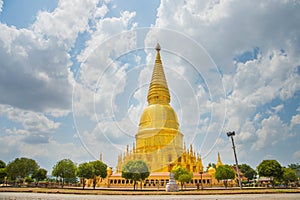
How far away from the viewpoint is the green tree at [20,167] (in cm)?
4850

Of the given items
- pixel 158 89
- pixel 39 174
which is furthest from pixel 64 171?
pixel 158 89

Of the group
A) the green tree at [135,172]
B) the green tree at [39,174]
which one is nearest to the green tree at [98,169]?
the green tree at [135,172]

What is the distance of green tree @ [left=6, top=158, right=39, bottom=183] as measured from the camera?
159 feet

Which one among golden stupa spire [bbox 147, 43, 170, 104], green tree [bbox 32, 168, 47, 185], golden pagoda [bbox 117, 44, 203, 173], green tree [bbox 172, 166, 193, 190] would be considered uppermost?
golden stupa spire [bbox 147, 43, 170, 104]

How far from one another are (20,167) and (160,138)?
3176 centimetres

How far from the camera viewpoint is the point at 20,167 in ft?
161

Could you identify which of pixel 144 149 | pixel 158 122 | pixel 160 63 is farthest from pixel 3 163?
pixel 160 63

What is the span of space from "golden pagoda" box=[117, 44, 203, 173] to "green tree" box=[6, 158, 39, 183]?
19.3 metres

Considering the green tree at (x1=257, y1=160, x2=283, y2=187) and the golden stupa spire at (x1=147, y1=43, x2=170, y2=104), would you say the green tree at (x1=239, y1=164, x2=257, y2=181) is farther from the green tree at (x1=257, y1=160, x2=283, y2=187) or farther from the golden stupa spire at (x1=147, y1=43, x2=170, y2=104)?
the golden stupa spire at (x1=147, y1=43, x2=170, y2=104)

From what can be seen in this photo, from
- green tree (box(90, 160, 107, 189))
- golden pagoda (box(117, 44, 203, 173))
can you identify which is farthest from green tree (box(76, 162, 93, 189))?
golden pagoda (box(117, 44, 203, 173))

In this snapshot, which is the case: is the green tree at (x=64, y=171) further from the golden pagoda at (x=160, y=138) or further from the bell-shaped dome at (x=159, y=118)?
the bell-shaped dome at (x=159, y=118)

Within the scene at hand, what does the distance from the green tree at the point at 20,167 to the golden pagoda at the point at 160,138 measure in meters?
19.3

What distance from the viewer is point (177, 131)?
6319 centimetres

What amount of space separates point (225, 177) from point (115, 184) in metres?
23.8
